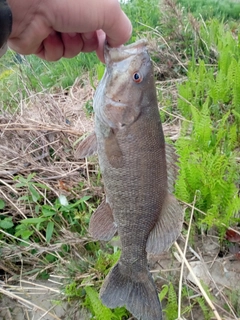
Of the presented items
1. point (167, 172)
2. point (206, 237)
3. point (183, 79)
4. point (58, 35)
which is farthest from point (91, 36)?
point (183, 79)

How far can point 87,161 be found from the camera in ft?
11.3

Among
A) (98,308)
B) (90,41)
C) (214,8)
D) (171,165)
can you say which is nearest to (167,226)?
(171,165)

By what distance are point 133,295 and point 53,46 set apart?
1.33 m

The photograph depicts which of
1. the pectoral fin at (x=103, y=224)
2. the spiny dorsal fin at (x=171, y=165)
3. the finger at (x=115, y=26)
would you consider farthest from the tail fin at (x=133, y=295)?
the finger at (x=115, y=26)

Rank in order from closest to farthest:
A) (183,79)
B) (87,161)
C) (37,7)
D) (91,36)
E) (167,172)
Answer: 1. (167,172)
2. (37,7)
3. (91,36)
4. (87,161)
5. (183,79)

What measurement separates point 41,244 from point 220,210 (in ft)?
3.93

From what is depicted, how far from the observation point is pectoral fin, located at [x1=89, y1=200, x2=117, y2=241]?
204cm

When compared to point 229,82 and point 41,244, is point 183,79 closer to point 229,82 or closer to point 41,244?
point 229,82

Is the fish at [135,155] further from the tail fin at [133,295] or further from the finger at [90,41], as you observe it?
the finger at [90,41]

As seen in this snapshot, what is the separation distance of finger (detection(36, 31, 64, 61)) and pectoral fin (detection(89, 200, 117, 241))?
0.87 m

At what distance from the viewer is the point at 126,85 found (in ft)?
6.31

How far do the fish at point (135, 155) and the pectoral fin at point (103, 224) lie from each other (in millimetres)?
13

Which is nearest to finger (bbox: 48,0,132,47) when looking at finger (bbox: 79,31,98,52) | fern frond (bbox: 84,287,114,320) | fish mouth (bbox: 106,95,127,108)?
finger (bbox: 79,31,98,52)

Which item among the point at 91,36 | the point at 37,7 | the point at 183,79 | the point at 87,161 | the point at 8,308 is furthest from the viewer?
the point at 183,79
